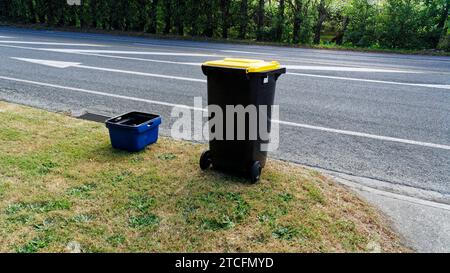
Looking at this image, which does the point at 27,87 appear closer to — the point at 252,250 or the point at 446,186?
the point at 252,250

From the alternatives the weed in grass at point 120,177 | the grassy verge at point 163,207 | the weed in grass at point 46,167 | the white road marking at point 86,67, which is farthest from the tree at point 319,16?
the weed in grass at point 46,167

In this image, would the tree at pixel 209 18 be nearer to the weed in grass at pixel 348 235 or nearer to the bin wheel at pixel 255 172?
the bin wheel at pixel 255 172

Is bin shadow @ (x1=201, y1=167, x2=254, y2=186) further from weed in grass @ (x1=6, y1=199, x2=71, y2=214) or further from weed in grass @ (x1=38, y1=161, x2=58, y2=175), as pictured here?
weed in grass @ (x1=38, y1=161, x2=58, y2=175)

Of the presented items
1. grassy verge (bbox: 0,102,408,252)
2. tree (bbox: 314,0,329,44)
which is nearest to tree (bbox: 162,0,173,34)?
tree (bbox: 314,0,329,44)

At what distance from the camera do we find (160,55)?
1110 cm

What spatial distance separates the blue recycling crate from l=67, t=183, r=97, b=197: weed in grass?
72 cm

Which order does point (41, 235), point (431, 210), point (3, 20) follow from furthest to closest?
point (3, 20) → point (431, 210) → point (41, 235)

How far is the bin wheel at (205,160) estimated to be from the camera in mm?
3475

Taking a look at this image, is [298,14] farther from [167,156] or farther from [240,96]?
[240,96]

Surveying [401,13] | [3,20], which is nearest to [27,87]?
[401,13]

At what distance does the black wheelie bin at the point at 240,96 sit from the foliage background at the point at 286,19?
15.6 metres

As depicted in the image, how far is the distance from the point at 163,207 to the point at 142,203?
0.66ft

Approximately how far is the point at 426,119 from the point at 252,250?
4320 millimetres

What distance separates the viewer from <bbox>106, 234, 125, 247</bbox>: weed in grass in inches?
97.2
